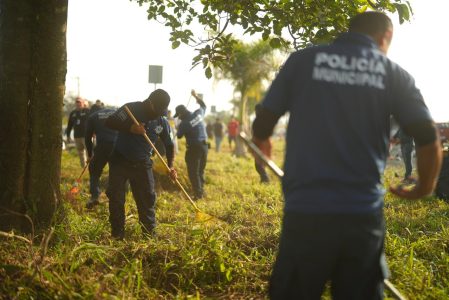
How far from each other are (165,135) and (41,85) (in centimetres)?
194

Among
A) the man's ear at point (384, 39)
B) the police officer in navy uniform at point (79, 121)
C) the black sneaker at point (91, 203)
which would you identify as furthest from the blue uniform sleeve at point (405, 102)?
the police officer in navy uniform at point (79, 121)

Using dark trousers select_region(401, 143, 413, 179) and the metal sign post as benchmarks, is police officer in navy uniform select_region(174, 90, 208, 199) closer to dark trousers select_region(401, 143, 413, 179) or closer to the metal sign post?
the metal sign post

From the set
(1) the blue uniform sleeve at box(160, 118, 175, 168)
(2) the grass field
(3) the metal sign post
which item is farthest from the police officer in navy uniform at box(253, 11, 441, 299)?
(3) the metal sign post

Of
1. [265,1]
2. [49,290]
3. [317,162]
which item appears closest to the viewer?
[317,162]

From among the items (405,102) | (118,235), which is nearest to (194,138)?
(118,235)

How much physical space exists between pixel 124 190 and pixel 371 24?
11.8 ft

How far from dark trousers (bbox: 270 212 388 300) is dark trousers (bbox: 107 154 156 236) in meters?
3.11

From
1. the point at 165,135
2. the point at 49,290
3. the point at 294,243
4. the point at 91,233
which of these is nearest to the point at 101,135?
the point at 165,135

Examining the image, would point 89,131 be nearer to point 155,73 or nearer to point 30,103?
point 155,73

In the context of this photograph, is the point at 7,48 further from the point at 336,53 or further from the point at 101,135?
the point at 101,135

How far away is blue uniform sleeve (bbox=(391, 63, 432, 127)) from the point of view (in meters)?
2.09

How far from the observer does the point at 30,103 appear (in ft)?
13.2

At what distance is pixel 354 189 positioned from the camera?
6.63 feet

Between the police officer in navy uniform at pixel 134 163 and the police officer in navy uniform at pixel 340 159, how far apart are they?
3.11 metres
